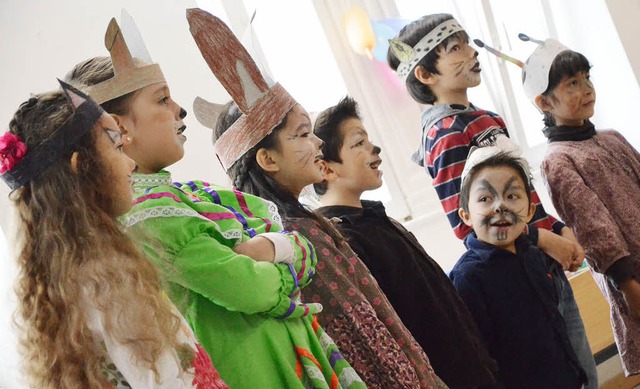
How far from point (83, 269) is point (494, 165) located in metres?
1.43

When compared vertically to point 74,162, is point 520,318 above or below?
below

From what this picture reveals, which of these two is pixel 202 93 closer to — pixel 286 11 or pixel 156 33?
pixel 156 33

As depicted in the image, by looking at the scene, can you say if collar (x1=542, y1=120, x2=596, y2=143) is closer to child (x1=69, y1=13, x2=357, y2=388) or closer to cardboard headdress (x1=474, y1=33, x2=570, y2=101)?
cardboard headdress (x1=474, y1=33, x2=570, y2=101)

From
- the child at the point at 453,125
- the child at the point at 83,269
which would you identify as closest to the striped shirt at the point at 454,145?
the child at the point at 453,125

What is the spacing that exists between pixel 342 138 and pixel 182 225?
91 centimetres

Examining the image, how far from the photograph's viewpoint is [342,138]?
97.7 inches

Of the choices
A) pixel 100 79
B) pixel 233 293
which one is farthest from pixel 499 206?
pixel 100 79

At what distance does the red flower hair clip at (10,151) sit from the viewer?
152 cm

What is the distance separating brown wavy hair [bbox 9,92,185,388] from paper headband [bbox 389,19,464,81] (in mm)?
1623

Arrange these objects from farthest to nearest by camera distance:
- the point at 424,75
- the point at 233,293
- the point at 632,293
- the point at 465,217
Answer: the point at 424,75
the point at 632,293
the point at 465,217
the point at 233,293

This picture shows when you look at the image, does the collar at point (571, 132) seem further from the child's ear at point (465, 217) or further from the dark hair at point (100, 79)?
the dark hair at point (100, 79)

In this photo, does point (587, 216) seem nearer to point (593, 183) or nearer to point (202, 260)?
point (593, 183)

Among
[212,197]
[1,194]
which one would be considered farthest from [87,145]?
[1,194]

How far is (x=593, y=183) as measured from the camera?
2.94m
